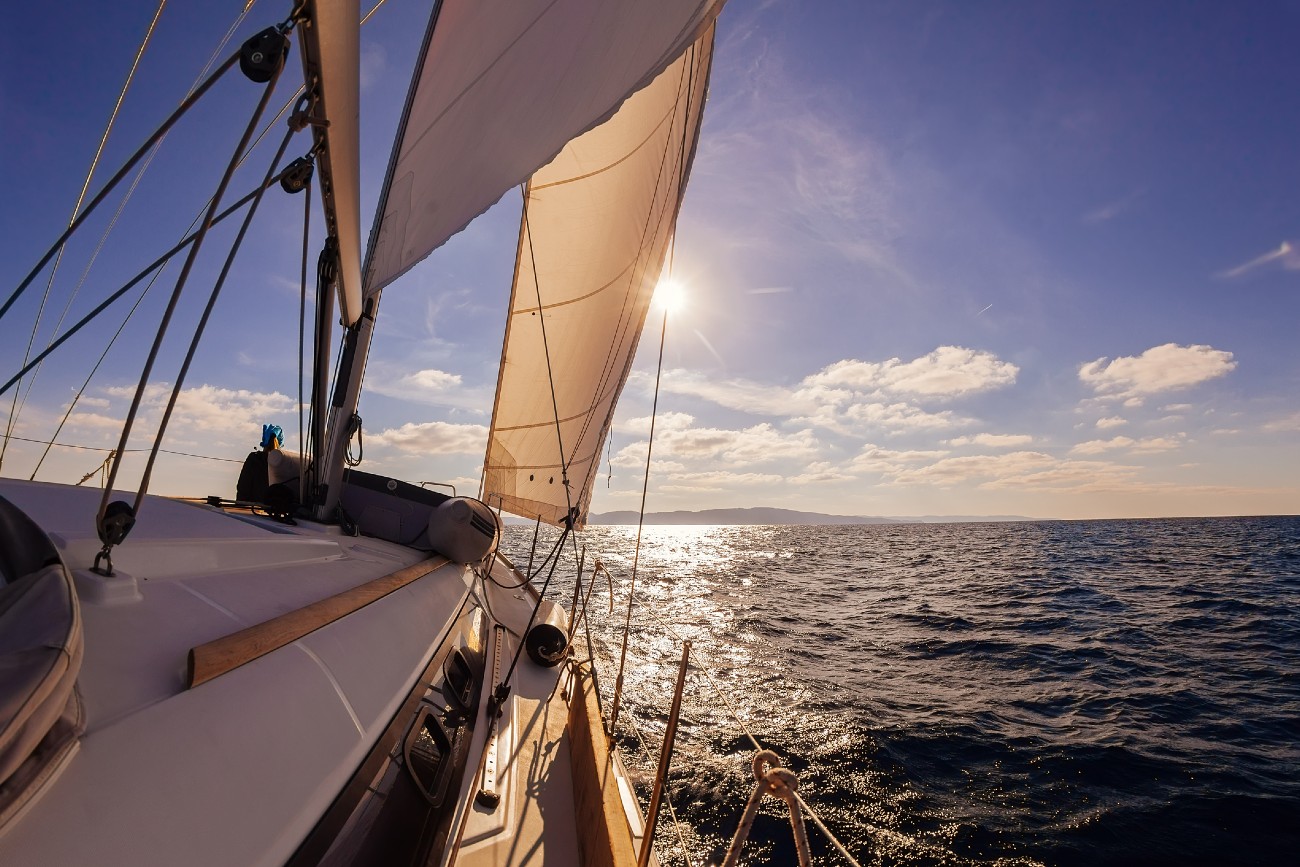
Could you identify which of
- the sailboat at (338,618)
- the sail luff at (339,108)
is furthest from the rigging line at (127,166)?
the sail luff at (339,108)

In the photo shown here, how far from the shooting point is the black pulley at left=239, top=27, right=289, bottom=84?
1.92m

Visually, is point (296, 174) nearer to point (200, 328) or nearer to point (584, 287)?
point (200, 328)

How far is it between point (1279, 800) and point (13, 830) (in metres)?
8.36

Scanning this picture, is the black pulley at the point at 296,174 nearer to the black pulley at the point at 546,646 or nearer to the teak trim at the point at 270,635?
the teak trim at the point at 270,635

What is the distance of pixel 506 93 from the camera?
2.83m

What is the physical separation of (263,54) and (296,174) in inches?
41.2

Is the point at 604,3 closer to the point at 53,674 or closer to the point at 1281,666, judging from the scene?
the point at 53,674

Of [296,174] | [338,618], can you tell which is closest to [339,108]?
[296,174]

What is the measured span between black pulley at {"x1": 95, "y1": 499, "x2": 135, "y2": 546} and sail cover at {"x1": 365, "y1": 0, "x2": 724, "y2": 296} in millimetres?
1723

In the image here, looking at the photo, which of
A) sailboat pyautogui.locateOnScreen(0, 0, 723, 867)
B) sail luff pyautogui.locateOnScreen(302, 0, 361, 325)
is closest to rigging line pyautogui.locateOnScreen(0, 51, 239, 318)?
sailboat pyautogui.locateOnScreen(0, 0, 723, 867)

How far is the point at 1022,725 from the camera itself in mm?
7043

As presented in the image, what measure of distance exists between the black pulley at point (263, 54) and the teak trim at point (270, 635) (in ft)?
5.96

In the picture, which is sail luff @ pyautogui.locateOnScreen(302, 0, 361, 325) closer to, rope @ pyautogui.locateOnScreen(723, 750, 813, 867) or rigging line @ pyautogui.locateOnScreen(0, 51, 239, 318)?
rigging line @ pyautogui.locateOnScreen(0, 51, 239, 318)

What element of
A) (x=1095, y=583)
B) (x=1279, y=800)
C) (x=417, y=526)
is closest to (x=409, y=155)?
(x=417, y=526)
